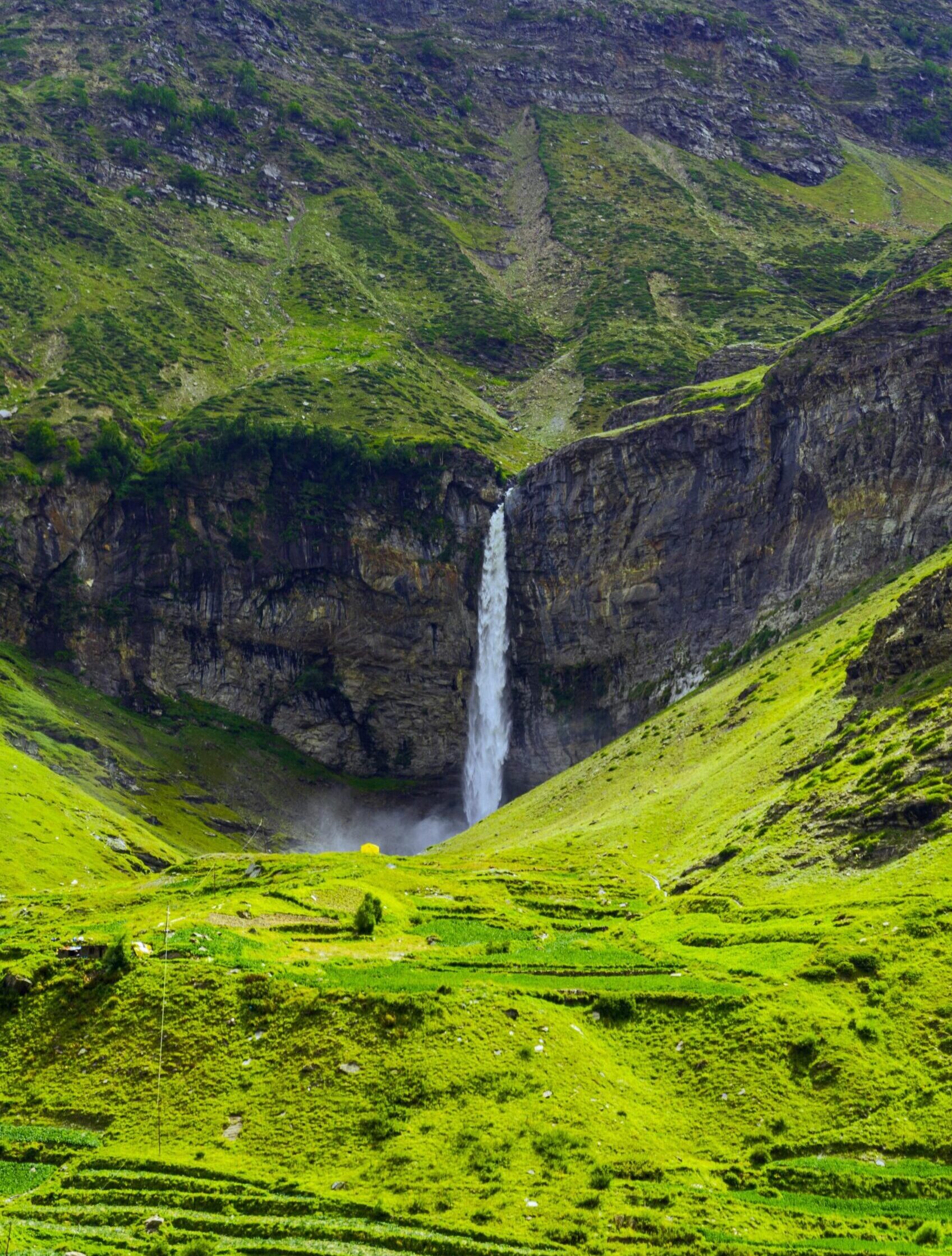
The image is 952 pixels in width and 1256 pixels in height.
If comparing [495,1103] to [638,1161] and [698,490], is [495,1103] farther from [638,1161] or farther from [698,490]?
[698,490]

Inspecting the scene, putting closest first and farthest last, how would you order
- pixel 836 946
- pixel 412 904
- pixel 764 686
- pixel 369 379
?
1. pixel 836 946
2. pixel 412 904
3. pixel 764 686
4. pixel 369 379

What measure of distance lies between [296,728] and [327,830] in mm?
18815

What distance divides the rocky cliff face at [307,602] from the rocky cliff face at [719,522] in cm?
1152

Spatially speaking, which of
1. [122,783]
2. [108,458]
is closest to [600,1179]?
[122,783]

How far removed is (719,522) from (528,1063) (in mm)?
106309

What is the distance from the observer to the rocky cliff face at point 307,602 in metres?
150

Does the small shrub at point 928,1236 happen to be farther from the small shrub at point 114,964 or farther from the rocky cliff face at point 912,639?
the rocky cliff face at point 912,639

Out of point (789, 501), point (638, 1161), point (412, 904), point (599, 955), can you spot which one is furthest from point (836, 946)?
point (789, 501)

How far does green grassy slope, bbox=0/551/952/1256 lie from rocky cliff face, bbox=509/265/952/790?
62254 millimetres

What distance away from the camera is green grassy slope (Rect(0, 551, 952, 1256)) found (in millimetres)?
24875

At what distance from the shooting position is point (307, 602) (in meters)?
154

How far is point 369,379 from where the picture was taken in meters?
182

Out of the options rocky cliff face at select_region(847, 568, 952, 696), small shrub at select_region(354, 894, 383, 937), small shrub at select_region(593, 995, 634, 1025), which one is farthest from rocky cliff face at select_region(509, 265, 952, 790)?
small shrub at select_region(593, 995, 634, 1025)

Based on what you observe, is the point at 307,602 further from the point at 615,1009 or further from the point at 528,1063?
the point at 528,1063
